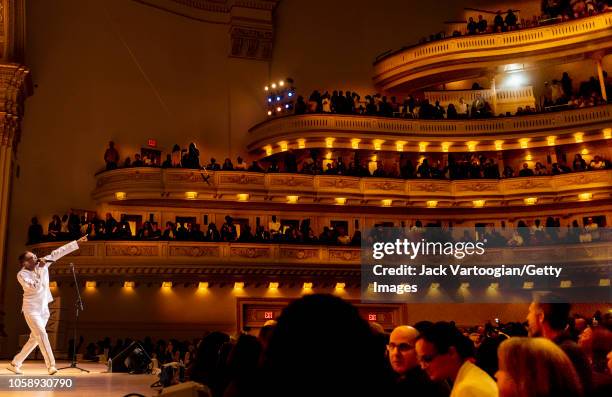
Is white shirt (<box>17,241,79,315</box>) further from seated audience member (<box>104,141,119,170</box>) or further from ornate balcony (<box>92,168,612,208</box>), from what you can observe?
seated audience member (<box>104,141,119,170</box>)

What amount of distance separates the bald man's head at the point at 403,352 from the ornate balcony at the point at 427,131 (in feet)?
71.7

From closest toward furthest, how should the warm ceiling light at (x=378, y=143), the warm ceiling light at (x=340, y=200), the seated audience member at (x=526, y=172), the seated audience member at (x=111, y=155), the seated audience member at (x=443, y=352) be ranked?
the seated audience member at (x=443, y=352)
the seated audience member at (x=111, y=155)
the warm ceiling light at (x=340, y=200)
the seated audience member at (x=526, y=172)
the warm ceiling light at (x=378, y=143)

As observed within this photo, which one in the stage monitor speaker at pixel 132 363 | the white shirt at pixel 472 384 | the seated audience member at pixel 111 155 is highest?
the seated audience member at pixel 111 155

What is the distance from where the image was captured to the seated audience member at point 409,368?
143 inches

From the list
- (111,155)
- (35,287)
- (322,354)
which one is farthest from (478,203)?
(322,354)

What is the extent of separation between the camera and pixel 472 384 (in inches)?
140

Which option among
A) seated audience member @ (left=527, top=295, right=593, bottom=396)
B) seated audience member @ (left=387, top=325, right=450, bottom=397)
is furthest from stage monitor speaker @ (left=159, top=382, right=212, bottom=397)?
seated audience member @ (left=527, top=295, right=593, bottom=396)

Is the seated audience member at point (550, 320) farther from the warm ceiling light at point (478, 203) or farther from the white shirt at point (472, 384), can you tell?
the warm ceiling light at point (478, 203)

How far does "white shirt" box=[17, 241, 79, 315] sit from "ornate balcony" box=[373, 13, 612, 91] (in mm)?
21760

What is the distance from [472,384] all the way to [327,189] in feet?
70.0

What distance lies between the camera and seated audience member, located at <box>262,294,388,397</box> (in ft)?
6.06

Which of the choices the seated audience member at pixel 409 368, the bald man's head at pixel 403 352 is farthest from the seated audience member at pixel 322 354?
the bald man's head at pixel 403 352

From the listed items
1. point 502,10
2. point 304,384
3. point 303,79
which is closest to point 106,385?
point 304,384

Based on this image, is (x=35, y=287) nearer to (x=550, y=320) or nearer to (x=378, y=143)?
(x=550, y=320)
